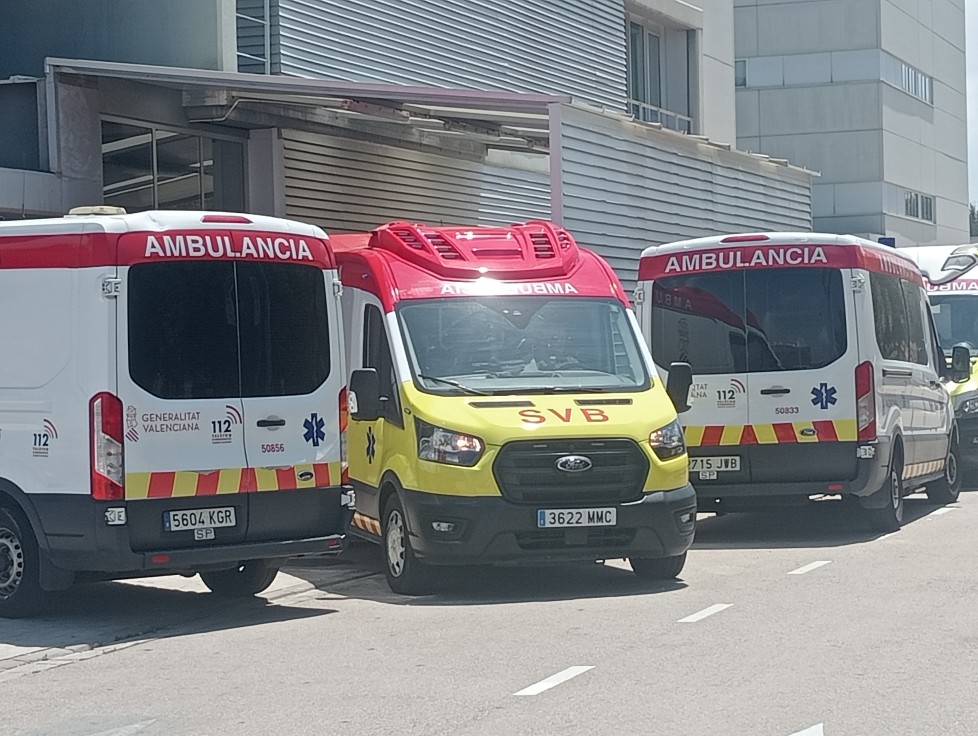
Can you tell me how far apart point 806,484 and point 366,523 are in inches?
150

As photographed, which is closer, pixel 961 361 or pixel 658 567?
Result: pixel 658 567

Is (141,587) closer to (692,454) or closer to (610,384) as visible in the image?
(610,384)

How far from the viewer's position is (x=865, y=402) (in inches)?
545

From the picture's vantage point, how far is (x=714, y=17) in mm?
32906

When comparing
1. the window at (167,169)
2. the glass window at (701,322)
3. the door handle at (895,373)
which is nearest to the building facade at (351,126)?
the window at (167,169)

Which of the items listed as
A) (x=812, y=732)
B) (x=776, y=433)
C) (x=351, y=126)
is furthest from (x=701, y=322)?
(x=812, y=732)

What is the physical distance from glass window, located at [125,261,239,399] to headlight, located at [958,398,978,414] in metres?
10.6

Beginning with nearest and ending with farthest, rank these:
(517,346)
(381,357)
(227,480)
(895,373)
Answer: (227,480)
(517,346)
(381,357)
(895,373)

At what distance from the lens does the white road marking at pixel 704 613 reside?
9969mm

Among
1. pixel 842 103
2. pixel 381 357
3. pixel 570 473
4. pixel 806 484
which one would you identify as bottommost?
pixel 806 484

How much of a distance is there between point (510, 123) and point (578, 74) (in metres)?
6.75

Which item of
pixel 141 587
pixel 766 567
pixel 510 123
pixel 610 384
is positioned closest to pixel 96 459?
pixel 141 587

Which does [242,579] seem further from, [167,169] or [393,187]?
[393,187]

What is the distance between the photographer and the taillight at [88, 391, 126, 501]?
9.89m
